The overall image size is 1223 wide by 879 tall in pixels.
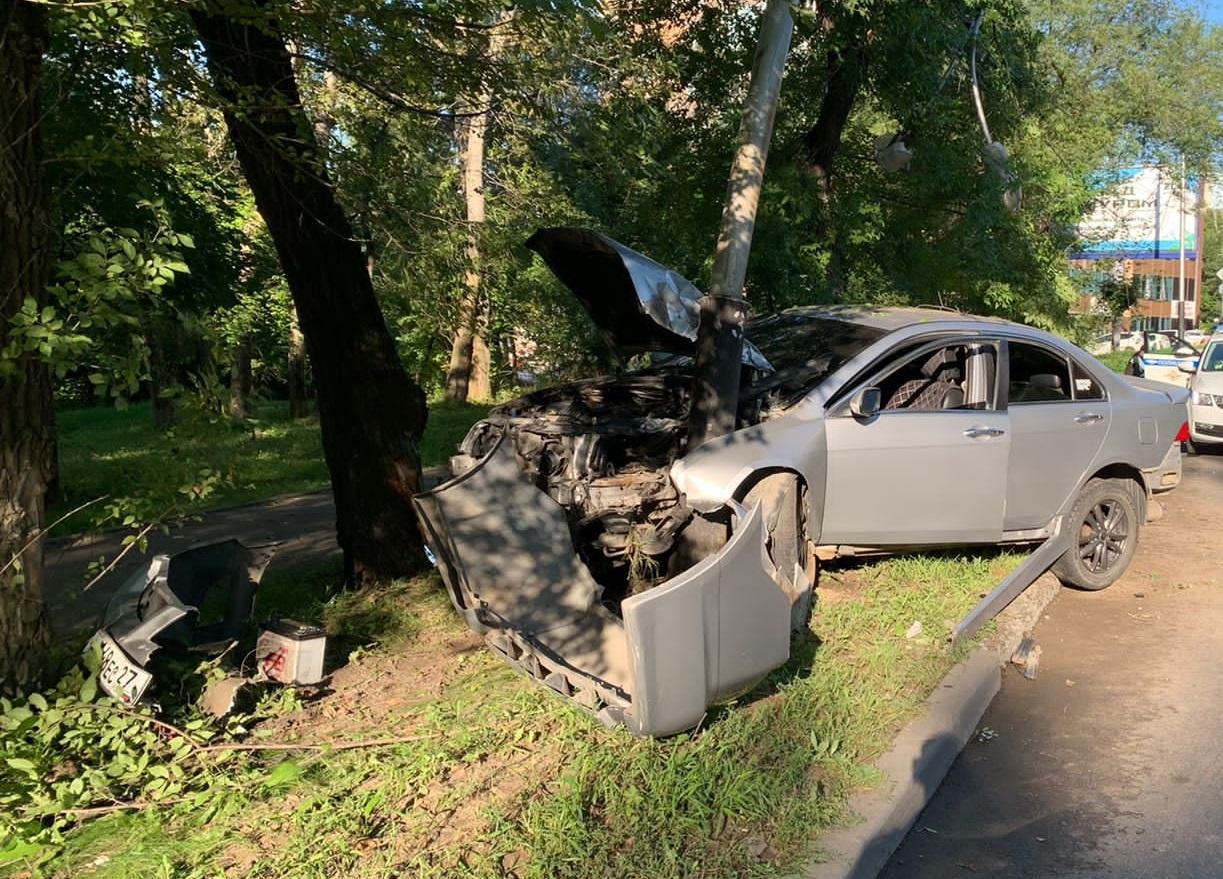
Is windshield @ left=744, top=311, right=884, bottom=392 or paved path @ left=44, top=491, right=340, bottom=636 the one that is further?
paved path @ left=44, top=491, right=340, bottom=636

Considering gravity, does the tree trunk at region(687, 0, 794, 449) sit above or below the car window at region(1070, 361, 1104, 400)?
above

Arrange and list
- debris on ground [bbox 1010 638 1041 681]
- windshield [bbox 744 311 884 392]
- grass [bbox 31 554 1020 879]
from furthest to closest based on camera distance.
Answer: windshield [bbox 744 311 884 392] < debris on ground [bbox 1010 638 1041 681] < grass [bbox 31 554 1020 879]

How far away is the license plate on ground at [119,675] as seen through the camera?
372 centimetres

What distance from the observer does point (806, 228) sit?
11.6 meters

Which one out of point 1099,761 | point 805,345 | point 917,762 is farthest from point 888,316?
point 917,762

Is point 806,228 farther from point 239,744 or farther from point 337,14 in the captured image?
point 239,744

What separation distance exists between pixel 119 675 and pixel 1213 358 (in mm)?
14200

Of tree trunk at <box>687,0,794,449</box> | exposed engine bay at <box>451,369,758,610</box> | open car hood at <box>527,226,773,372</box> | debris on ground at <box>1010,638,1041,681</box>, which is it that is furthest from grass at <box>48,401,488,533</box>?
debris on ground at <box>1010,638,1041,681</box>

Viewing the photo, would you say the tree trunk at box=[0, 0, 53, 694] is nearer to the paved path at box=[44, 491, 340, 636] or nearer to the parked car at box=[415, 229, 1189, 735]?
the parked car at box=[415, 229, 1189, 735]

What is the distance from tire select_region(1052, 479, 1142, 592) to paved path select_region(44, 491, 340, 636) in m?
5.36

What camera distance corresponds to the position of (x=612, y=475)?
5.78 meters

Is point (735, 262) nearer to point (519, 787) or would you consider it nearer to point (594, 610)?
point (594, 610)

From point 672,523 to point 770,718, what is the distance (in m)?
1.36

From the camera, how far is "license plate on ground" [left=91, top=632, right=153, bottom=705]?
3719 millimetres
